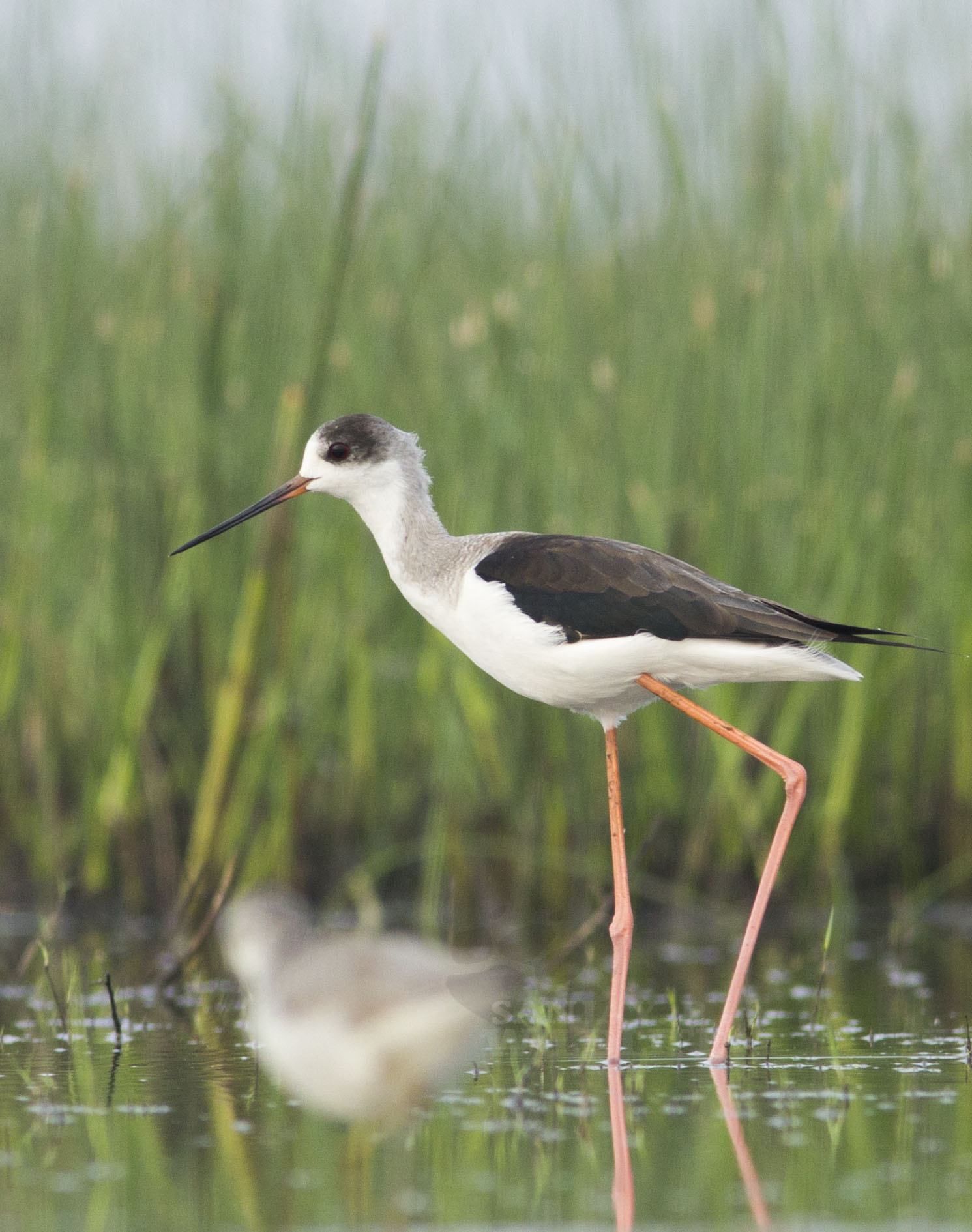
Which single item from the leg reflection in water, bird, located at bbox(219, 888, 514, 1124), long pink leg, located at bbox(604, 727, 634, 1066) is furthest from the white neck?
the leg reflection in water

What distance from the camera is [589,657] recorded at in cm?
497

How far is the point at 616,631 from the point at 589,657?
10 centimetres

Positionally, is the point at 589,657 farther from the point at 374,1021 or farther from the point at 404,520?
the point at 374,1021

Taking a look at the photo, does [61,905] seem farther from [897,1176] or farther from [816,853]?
[816,853]

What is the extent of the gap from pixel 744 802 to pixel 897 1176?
3.76 meters

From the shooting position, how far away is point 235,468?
722 cm

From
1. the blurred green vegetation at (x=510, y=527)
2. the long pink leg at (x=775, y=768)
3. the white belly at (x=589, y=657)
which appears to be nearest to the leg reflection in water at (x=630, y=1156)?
the long pink leg at (x=775, y=768)

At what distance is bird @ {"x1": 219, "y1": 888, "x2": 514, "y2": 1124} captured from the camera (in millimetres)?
4402

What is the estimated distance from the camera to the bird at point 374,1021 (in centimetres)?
440

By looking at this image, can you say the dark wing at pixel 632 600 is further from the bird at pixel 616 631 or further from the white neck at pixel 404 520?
the white neck at pixel 404 520

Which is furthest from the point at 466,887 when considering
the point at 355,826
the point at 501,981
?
the point at 501,981

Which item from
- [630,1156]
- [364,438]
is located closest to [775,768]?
[364,438]

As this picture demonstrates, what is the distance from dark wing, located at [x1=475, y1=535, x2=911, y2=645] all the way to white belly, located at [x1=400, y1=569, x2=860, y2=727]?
0.03 m

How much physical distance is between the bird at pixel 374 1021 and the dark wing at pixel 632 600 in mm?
978
